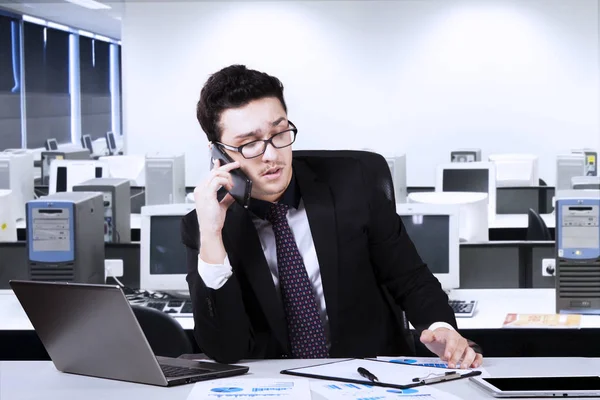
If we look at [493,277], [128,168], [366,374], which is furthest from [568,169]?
[366,374]

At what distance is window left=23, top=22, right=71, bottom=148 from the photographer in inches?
592

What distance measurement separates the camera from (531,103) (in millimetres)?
10578

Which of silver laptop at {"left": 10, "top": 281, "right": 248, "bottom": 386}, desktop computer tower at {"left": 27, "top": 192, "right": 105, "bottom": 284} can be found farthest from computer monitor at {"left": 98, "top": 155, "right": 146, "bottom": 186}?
silver laptop at {"left": 10, "top": 281, "right": 248, "bottom": 386}

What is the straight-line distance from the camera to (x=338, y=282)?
235 cm

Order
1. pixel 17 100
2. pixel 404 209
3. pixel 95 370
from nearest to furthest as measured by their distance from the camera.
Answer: pixel 95 370, pixel 404 209, pixel 17 100

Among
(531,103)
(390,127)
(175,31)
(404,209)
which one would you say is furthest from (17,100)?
(404,209)

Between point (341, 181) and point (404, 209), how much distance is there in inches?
69.1

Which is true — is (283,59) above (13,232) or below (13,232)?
above

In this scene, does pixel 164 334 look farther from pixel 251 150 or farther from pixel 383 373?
pixel 383 373

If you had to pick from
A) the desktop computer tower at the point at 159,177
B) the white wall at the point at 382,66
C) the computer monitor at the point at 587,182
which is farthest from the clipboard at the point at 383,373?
the white wall at the point at 382,66

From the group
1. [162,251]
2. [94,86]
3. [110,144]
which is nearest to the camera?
[162,251]

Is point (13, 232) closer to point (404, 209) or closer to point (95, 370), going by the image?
point (404, 209)

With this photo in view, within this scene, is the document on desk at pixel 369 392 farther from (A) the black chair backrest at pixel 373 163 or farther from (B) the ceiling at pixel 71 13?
(B) the ceiling at pixel 71 13

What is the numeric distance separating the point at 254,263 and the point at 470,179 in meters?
4.66
